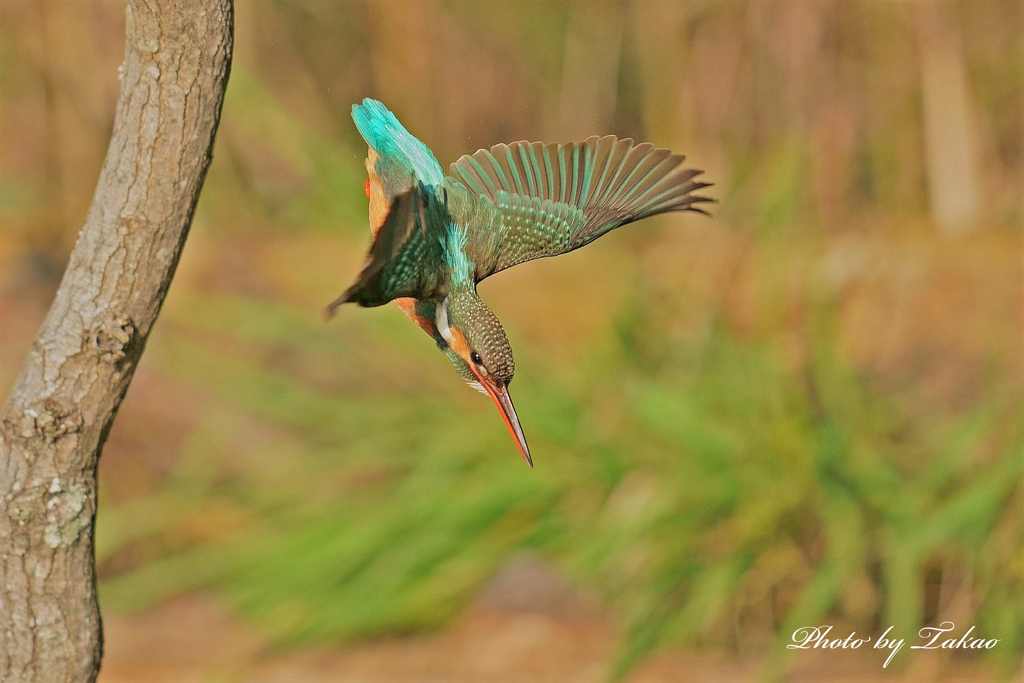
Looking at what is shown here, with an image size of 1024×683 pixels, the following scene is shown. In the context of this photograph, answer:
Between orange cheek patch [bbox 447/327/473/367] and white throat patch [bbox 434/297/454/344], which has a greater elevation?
white throat patch [bbox 434/297/454/344]

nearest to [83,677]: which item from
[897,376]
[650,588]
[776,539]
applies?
[650,588]

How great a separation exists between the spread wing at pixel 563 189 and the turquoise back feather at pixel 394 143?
2.2 inches

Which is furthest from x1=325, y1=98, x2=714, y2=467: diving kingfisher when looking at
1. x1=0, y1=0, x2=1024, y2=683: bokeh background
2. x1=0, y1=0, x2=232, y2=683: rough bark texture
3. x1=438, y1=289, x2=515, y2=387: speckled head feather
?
x1=0, y1=0, x2=1024, y2=683: bokeh background

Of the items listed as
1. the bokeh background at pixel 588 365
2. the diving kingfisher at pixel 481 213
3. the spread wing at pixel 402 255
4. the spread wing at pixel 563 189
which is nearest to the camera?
the spread wing at pixel 402 255

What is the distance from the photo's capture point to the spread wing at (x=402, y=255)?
72cm

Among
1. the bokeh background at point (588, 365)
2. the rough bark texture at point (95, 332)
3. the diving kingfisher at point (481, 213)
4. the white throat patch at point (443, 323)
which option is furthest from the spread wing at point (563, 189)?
the bokeh background at point (588, 365)

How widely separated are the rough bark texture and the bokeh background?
6.04 ft

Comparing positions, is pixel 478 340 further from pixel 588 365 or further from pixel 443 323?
pixel 588 365

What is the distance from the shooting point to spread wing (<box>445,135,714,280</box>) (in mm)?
1100

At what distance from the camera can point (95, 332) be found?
960 millimetres

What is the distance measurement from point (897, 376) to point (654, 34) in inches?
60.3
